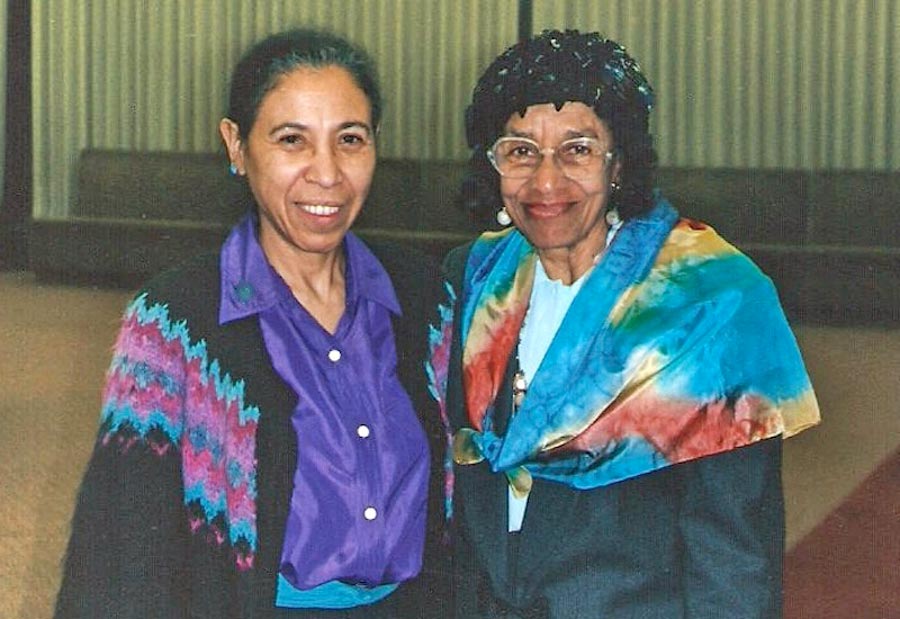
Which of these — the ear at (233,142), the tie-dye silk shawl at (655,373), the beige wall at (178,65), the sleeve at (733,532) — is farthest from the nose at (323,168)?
the beige wall at (178,65)

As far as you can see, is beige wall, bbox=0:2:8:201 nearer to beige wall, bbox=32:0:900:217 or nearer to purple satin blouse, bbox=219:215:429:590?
beige wall, bbox=32:0:900:217

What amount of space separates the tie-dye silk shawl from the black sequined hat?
0.55ft

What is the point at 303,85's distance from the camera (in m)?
2.03

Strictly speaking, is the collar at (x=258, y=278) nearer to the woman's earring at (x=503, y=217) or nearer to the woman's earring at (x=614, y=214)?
the woman's earring at (x=503, y=217)

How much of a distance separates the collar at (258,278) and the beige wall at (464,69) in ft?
29.0

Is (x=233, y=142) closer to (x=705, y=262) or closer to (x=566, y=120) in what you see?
(x=566, y=120)

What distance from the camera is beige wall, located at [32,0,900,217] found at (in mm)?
11266

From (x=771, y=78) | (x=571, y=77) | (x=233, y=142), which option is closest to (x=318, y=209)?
(x=233, y=142)

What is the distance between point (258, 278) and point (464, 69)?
33.9 ft

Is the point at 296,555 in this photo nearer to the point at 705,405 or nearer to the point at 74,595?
the point at 74,595

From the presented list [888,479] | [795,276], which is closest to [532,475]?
[888,479]

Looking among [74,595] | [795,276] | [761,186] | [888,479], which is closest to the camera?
[74,595]

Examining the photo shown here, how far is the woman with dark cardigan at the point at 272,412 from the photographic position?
6.37ft

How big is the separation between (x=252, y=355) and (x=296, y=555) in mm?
249
